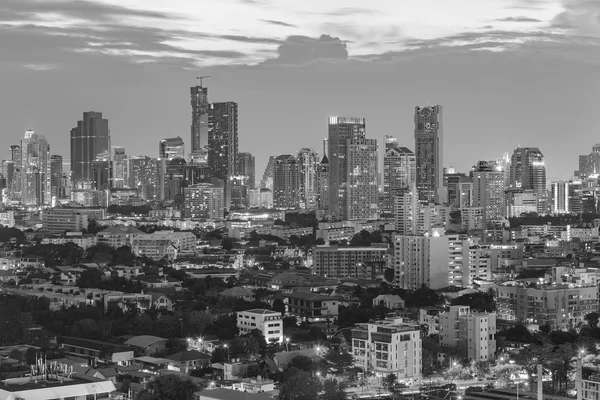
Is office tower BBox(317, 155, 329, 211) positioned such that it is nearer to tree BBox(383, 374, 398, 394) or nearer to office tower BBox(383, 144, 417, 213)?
office tower BBox(383, 144, 417, 213)

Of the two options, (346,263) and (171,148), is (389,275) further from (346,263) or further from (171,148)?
(171,148)

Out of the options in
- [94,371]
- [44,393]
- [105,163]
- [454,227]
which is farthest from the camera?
[105,163]

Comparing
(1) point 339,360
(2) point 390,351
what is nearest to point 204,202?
(1) point 339,360

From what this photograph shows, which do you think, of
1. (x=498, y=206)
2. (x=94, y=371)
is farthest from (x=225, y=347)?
(x=498, y=206)

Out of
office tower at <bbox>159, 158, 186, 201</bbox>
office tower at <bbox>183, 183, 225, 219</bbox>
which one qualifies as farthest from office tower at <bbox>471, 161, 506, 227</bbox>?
office tower at <bbox>159, 158, 186, 201</bbox>

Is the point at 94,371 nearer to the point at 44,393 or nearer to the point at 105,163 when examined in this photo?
the point at 44,393
